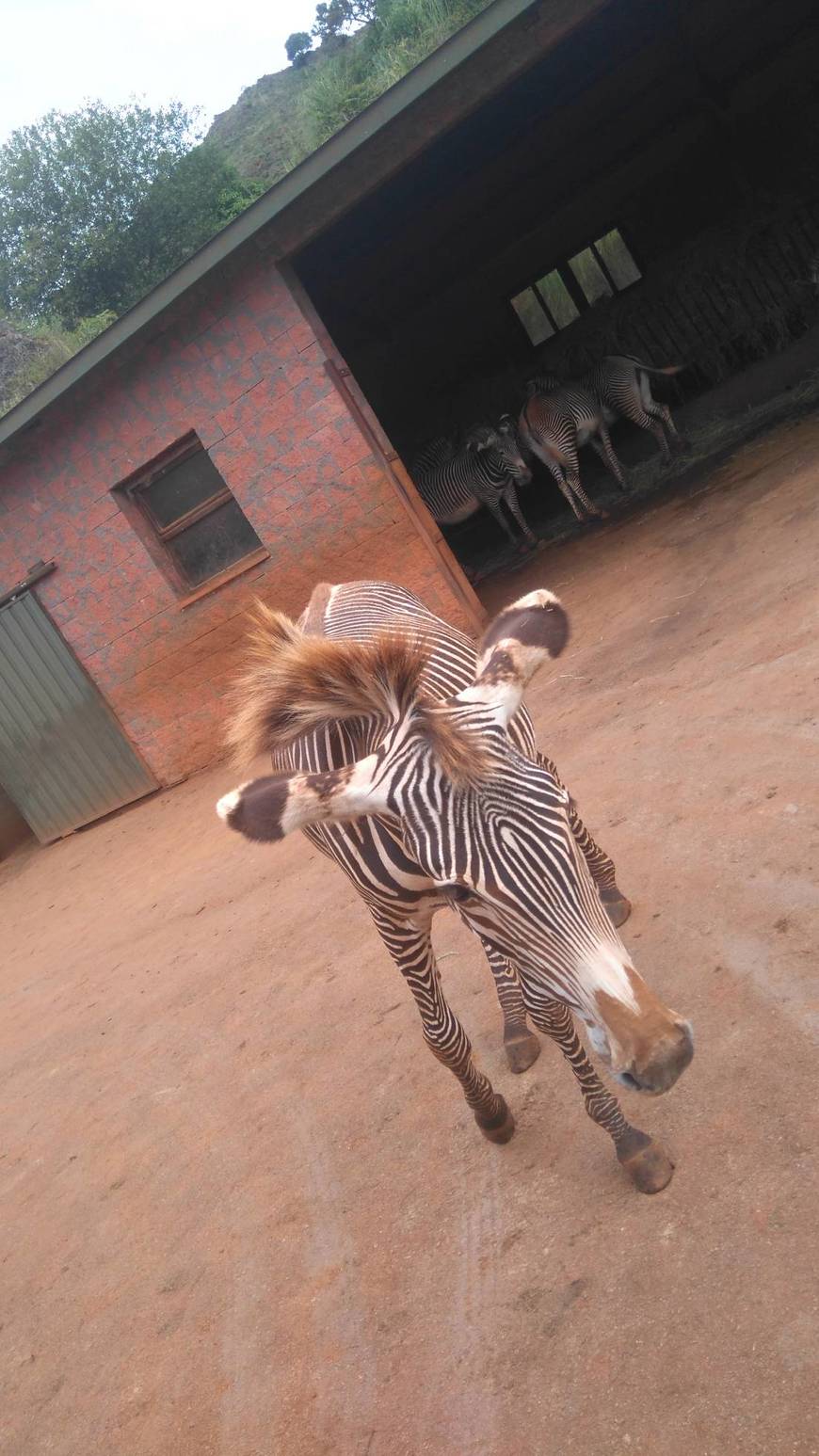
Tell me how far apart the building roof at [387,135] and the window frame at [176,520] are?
3.87ft

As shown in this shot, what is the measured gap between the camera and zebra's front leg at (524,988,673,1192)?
2670mm

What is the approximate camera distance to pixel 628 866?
13.9 feet

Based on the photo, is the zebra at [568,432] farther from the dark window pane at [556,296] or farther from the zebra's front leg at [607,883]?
the dark window pane at [556,296]

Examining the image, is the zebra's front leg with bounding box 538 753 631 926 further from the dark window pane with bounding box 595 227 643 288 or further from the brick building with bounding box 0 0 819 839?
the dark window pane with bounding box 595 227 643 288

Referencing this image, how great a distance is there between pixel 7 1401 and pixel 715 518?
774 centimetres

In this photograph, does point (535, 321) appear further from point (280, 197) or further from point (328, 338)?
point (280, 197)

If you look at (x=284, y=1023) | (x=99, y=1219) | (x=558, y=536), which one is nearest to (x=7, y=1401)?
(x=99, y=1219)

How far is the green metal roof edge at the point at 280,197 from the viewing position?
23.4 ft

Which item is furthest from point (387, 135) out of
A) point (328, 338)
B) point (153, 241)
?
point (153, 241)

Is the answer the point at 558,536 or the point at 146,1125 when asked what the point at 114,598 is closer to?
the point at 558,536

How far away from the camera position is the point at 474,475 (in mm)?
13844

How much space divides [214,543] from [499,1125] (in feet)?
25.9

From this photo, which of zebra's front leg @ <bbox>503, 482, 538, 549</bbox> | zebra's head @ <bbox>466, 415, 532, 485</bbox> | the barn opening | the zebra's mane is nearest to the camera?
the zebra's mane

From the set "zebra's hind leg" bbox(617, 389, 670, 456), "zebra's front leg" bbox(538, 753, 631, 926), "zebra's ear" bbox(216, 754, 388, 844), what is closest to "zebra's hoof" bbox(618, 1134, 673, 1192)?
"zebra's front leg" bbox(538, 753, 631, 926)
